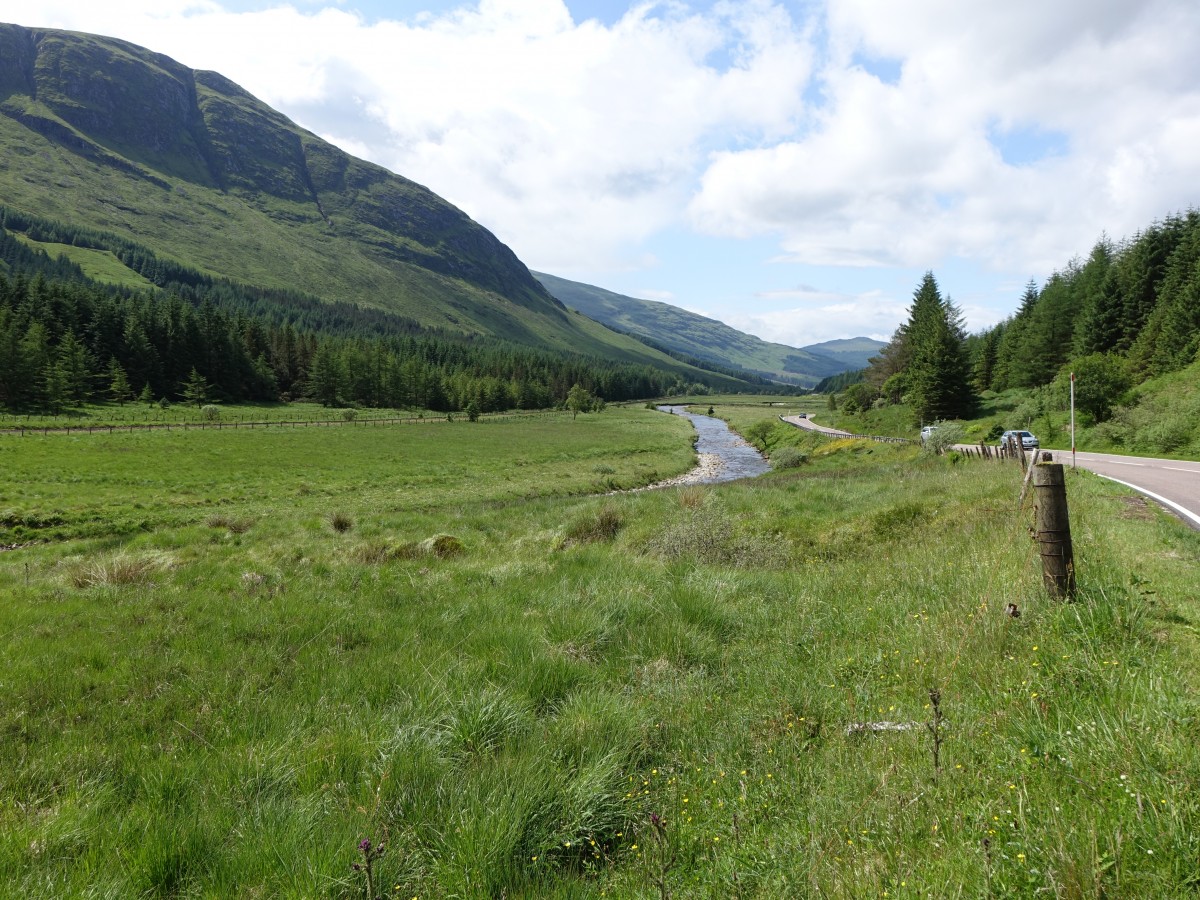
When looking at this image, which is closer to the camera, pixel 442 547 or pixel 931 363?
pixel 442 547

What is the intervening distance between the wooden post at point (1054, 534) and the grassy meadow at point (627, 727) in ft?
0.80

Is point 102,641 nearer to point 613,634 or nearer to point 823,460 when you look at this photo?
point 613,634

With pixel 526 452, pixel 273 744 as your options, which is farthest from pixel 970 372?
pixel 273 744

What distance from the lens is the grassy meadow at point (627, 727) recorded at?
307 centimetres

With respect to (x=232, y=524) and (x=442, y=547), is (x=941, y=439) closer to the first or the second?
(x=442, y=547)

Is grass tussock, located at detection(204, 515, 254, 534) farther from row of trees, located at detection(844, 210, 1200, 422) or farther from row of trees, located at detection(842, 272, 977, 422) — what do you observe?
row of trees, located at detection(842, 272, 977, 422)

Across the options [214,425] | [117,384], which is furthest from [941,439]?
[117,384]

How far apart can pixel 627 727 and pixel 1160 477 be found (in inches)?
945

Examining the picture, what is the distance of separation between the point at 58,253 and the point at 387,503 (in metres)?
236

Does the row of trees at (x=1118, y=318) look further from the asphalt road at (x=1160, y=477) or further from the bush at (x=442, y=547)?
the bush at (x=442, y=547)

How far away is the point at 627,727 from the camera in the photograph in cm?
457

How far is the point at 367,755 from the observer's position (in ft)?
14.4

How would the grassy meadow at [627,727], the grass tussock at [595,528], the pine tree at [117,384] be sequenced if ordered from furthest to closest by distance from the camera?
the pine tree at [117,384], the grass tussock at [595,528], the grassy meadow at [627,727]

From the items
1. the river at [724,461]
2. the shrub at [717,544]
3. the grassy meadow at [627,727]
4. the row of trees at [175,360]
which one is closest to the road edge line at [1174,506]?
the grassy meadow at [627,727]
